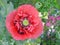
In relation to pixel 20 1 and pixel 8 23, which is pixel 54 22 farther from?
pixel 8 23

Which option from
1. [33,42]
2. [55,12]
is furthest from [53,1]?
[33,42]

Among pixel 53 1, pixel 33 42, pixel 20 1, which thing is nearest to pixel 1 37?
pixel 33 42

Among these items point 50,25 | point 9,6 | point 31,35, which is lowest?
point 50,25

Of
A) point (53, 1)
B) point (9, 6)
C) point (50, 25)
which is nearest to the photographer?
point (9, 6)

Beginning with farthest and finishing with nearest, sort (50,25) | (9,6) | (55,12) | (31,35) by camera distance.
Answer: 1. (55,12)
2. (50,25)
3. (9,6)
4. (31,35)

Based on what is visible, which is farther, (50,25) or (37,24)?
(50,25)

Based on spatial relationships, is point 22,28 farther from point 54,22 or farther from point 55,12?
point 55,12

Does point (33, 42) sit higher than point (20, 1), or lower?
lower
